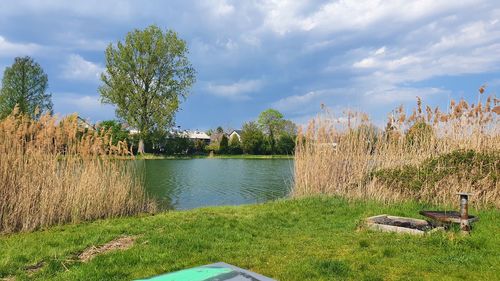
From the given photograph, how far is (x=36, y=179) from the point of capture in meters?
7.20

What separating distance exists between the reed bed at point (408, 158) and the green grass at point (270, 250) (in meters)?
1.26

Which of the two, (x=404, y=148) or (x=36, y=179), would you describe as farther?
(x=404, y=148)

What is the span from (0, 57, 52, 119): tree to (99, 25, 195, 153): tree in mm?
9022

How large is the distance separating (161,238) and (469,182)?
5.94m

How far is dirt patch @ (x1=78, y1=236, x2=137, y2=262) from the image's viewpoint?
491 centimetres

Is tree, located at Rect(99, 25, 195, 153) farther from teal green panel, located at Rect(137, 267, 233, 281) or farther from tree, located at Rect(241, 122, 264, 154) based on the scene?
teal green panel, located at Rect(137, 267, 233, 281)

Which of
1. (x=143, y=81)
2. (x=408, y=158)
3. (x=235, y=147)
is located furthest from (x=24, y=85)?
(x=408, y=158)

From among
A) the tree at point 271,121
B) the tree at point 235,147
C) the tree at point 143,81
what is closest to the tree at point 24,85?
the tree at point 143,81

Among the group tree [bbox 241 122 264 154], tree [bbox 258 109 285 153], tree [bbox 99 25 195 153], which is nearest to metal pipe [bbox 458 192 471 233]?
tree [bbox 99 25 195 153]

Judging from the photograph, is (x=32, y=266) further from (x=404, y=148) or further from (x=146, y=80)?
(x=146, y=80)

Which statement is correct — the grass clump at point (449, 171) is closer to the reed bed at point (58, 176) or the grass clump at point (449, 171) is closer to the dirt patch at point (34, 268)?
the reed bed at point (58, 176)

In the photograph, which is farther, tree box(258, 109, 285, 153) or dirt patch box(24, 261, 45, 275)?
tree box(258, 109, 285, 153)

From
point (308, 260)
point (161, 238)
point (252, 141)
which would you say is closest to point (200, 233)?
point (161, 238)

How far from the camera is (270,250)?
5.05 m
